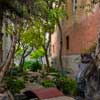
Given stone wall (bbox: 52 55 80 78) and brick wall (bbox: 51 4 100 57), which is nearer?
brick wall (bbox: 51 4 100 57)

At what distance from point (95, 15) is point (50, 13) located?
107 inches

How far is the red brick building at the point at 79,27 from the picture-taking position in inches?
720

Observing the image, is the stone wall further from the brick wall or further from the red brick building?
the brick wall

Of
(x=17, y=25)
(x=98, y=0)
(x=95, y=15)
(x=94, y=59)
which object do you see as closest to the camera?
(x=94, y=59)

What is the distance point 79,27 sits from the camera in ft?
71.0

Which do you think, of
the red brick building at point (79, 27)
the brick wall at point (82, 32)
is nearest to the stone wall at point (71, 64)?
the red brick building at point (79, 27)

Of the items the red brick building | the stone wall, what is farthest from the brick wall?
the stone wall

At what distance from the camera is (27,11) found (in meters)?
13.8

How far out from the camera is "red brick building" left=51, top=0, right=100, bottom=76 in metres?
18.3

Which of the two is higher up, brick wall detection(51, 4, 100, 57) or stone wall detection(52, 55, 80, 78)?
brick wall detection(51, 4, 100, 57)

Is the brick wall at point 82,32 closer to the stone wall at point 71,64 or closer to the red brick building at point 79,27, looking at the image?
the red brick building at point 79,27

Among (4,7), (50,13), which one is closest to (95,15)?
(50,13)

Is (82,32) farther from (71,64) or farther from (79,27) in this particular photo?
(71,64)

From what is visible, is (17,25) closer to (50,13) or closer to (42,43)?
(50,13)
